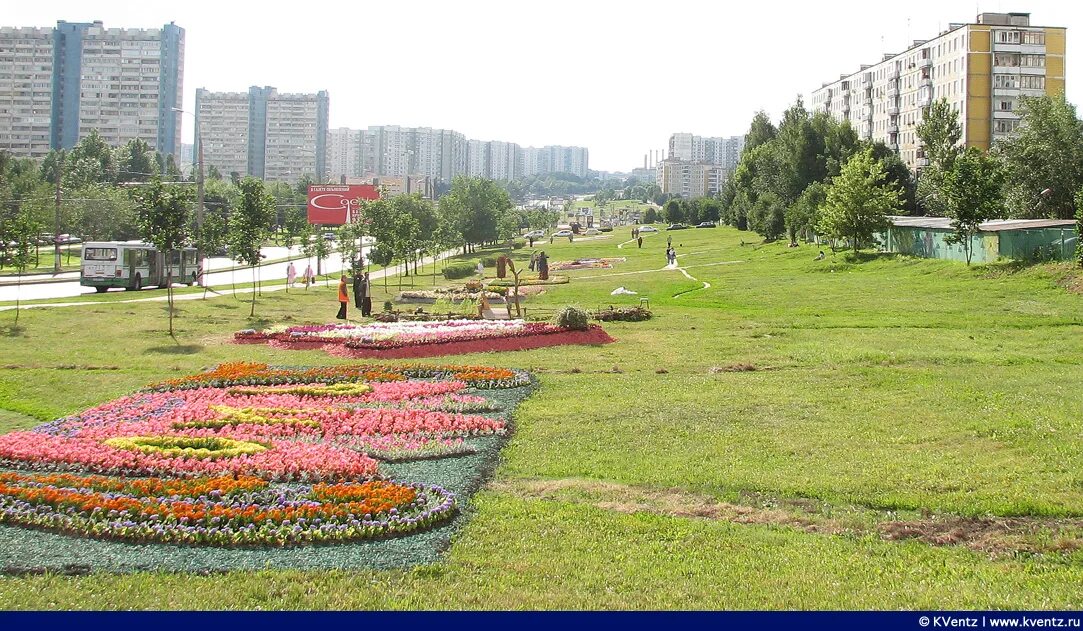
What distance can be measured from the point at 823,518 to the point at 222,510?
5.83 m

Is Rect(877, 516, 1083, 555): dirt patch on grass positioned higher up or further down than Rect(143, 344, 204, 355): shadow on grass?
further down

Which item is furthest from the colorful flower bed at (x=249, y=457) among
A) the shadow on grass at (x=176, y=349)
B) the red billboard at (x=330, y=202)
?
the red billboard at (x=330, y=202)

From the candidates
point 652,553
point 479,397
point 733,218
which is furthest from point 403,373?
point 733,218

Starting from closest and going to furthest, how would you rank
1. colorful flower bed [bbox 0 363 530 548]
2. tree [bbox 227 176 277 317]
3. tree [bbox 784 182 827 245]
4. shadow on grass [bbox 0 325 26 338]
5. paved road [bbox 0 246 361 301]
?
colorful flower bed [bbox 0 363 530 548] → shadow on grass [bbox 0 325 26 338] → tree [bbox 227 176 277 317] → paved road [bbox 0 246 361 301] → tree [bbox 784 182 827 245]

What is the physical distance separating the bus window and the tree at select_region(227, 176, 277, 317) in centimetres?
796

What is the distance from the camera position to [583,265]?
60875 millimetres

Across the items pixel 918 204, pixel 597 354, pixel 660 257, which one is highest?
pixel 918 204

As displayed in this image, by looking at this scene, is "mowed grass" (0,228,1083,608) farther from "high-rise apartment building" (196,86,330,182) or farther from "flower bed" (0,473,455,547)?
"high-rise apartment building" (196,86,330,182)

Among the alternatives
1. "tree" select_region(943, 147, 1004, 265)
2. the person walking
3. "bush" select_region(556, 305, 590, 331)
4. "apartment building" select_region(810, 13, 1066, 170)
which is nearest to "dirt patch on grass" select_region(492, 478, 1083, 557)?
"bush" select_region(556, 305, 590, 331)

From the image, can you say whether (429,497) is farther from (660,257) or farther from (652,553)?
(660,257)

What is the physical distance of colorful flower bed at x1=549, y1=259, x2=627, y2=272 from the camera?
58.7 meters

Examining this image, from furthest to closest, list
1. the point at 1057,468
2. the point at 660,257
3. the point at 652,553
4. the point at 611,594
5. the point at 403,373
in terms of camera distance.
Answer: the point at 660,257
the point at 403,373
the point at 1057,468
the point at 652,553
the point at 611,594

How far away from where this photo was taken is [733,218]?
3905 inches

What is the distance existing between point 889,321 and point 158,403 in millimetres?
18913
